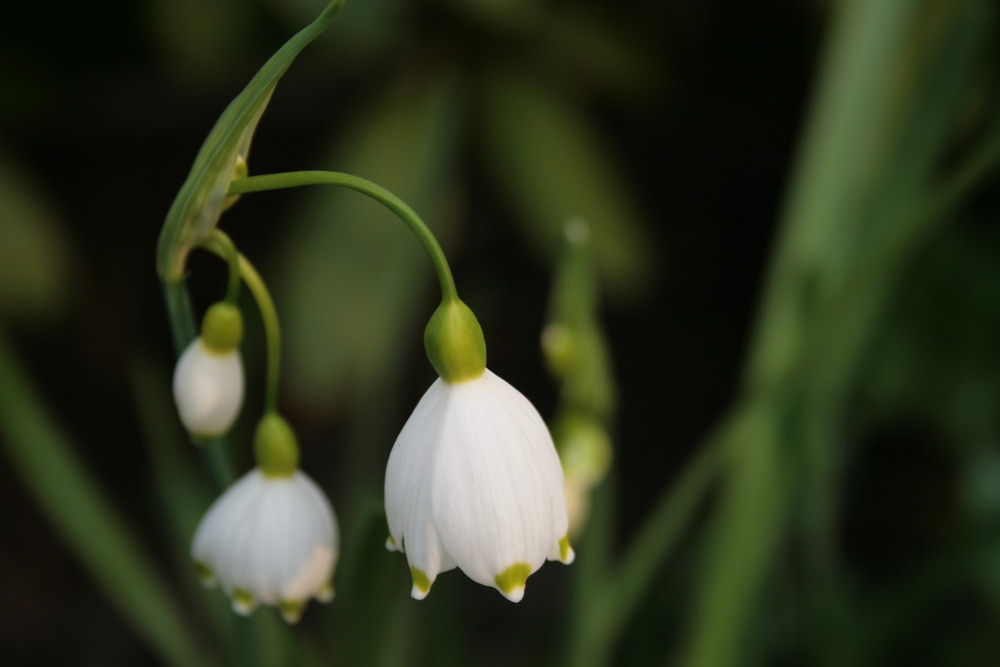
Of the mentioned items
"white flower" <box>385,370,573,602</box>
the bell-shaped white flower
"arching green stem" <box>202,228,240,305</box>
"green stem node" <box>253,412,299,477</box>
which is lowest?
"white flower" <box>385,370,573,602</box>

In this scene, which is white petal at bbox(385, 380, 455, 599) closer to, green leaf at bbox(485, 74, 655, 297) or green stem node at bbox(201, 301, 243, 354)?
green stem node at bbox(201, 301, 243, 354)

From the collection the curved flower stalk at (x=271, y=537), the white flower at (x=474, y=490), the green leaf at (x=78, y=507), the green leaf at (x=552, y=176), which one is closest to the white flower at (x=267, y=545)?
the curved flower stalk at (x=271, y=537)

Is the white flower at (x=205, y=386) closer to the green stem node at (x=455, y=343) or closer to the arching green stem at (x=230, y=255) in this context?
Answer: the arching green stem at (x=230, y=255)

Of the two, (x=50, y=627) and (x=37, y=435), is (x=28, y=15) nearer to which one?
(x=37, y=435)

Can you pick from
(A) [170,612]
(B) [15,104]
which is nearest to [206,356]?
(A) [170,612]

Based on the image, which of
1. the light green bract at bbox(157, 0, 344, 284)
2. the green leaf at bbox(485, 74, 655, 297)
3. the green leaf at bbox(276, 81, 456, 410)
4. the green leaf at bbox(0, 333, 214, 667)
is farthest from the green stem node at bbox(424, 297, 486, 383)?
the green leaf at bbox(485, 74, 655, 297)

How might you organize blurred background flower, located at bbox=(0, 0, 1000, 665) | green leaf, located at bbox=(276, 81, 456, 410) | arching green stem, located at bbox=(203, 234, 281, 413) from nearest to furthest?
arching green stem, located at bbox=(203, 234, 281, 413), blurred background flower, located at bbox=(0, 0, 1000, 665), green leaf, located at bbox=(276, 81, 456, 410)

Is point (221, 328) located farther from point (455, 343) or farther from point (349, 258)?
point (349, 258)
